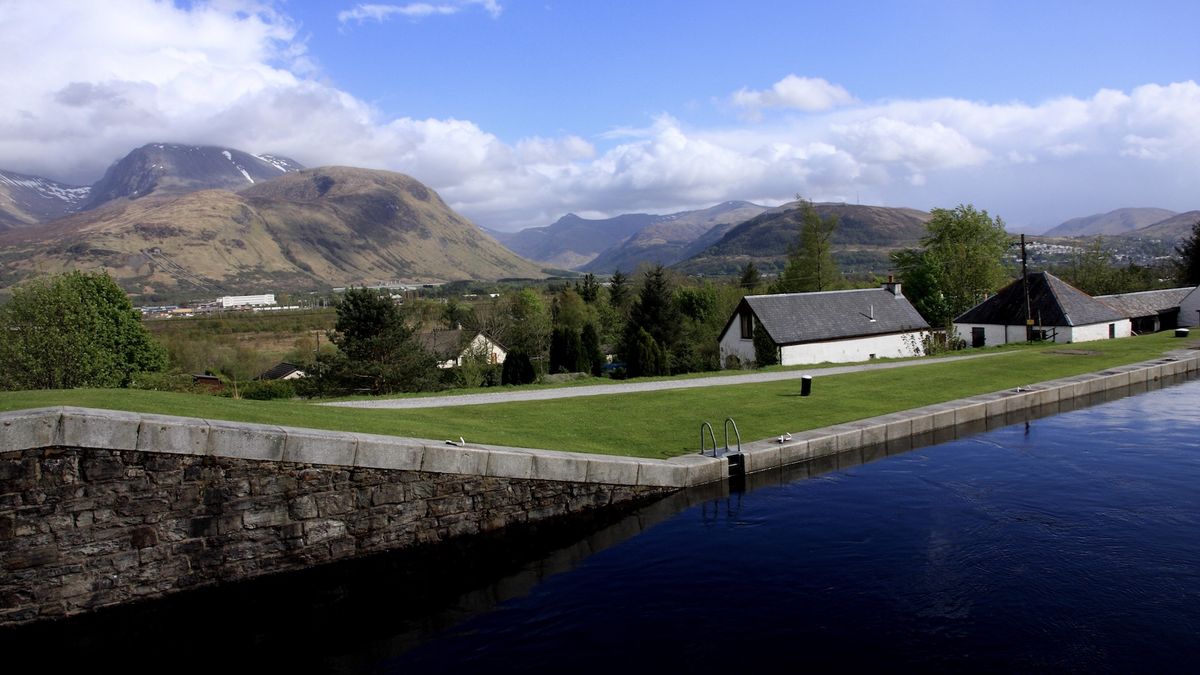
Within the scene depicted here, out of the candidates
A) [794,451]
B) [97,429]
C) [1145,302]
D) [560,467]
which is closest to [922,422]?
[794,451]

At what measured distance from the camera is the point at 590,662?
8.76m

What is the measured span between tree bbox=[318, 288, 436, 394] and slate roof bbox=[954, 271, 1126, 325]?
39643 mm

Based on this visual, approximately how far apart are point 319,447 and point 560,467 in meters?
4.37

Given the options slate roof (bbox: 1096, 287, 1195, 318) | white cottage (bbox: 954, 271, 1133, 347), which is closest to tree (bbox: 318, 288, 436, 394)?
white cottage (bbox: 954, 271, 1133, 347)

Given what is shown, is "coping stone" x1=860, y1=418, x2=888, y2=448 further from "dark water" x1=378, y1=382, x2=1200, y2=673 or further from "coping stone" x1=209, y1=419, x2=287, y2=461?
"coping stone" x1=209, y1=419, x2=287, y2=461

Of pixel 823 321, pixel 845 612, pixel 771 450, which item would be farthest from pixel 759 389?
pixel 823 321

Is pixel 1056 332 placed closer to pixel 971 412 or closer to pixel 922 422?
pixel 971 412

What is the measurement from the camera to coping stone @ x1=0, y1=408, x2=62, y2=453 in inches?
356

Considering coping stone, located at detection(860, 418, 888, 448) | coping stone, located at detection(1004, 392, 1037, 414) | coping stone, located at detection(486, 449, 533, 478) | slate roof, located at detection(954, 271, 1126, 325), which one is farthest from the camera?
slate roof, located at detection(954, 271, 1126, 325)

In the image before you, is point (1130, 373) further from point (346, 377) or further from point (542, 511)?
point (346, 377)

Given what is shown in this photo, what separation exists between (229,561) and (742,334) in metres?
37.9

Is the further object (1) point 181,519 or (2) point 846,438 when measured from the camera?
(2) point 846,438

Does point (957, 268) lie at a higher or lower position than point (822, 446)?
higher

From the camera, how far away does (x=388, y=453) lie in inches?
456
